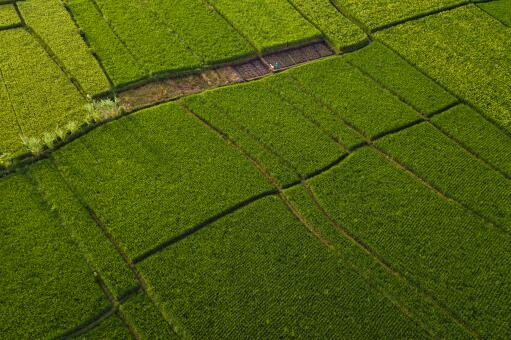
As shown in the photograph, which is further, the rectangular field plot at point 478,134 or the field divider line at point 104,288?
the rectangular field plot at point 478,134

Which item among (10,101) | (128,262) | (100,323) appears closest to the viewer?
(100,323)

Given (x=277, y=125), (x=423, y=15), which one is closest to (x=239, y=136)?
(x=277, y=125)

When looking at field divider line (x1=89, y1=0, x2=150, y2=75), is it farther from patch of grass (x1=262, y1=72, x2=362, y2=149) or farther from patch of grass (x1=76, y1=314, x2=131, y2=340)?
patch of grass (x1=76, y1=314, x2=131, y2=340)

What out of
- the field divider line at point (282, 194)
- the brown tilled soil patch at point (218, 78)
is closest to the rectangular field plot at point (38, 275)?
the brown tilled soil patch at point (218, 78)

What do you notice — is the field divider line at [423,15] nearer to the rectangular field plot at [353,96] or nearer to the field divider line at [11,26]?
the rectangular field plot at [353,96]

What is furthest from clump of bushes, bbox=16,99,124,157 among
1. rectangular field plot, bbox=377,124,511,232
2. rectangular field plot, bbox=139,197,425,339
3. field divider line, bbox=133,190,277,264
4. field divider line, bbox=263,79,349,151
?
rectangular field plot, bbox=377,124,511,232

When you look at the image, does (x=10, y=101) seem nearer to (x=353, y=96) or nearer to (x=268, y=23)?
(x=268, y=23)
